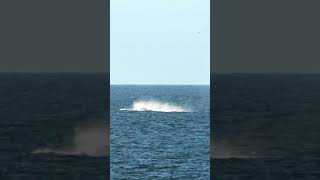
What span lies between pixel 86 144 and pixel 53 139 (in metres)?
5.55

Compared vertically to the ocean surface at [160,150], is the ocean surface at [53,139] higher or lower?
higher

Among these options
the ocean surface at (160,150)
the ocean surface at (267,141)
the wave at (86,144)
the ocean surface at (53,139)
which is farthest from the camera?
the wave at (86,144)

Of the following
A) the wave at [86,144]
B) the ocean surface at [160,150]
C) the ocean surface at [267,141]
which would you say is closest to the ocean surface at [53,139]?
the wave at [86,144]

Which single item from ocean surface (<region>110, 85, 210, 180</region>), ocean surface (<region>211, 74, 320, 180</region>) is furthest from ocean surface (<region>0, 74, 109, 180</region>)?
ocean surface (<region>211, 74, 320, 180</region>)

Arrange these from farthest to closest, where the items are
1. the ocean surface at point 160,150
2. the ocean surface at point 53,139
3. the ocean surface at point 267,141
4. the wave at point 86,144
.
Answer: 1. the wave at point 86,144
2. the ocean surface at point 160,150
3. the ocean surface at point 267,141
4. the ocean surface at point 53,139

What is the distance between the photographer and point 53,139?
109 m

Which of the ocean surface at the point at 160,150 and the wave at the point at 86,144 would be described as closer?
the ocean surface at the point at 160,150

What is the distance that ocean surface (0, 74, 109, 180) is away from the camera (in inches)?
3093

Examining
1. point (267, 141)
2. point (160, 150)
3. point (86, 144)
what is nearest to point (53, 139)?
point (86, 144)

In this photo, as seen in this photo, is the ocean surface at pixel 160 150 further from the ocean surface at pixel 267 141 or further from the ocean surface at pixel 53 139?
the ocean surface at pixel 53 139

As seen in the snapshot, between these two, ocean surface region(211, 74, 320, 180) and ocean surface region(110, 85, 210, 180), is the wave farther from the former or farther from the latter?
ocean surface region(211, 74, 320, 180)

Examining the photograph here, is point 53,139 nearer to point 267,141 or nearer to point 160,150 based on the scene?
point 160,150

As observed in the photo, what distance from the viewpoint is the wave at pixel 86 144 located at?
3720 inches

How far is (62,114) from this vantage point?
13812 cm
